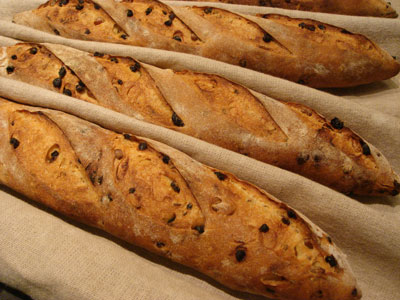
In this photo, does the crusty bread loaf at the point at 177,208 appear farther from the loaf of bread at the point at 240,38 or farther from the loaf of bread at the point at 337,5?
the loaf of bread at the point at 337,5

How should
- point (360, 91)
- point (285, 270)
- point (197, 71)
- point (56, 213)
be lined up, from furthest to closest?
point (360, 91) < point (197, 71) < point (56, 213) < point (285, 270)

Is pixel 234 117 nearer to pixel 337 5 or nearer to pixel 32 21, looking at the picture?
pixel 337 5

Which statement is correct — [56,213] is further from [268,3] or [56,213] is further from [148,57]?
[268,3]

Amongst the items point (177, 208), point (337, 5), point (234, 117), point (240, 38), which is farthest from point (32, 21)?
point (337, 5)

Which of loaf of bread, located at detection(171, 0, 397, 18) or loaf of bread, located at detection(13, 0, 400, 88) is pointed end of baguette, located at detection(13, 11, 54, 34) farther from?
loaf of bread, located at detection(171, 0, 397, 18)

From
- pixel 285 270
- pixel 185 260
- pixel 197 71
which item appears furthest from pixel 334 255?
pixel 197 71

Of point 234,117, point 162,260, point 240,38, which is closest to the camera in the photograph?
point 162,260
